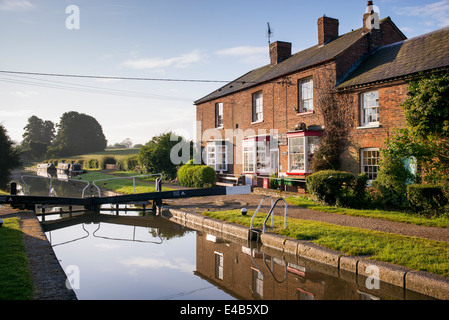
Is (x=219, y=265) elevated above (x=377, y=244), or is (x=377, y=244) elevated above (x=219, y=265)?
(x=377, y=244)

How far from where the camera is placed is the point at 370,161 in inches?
568

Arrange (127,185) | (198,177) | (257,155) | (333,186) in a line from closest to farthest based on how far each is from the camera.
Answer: (333,186), (257,155), (198,177), (127,185)

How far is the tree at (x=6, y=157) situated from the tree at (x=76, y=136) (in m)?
53.0

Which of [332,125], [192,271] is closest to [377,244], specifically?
[192,271]

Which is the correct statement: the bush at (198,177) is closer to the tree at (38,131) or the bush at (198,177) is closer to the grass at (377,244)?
the grass at (377,244)

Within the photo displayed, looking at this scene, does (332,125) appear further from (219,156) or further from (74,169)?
(74,169)

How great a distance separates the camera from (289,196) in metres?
15.0

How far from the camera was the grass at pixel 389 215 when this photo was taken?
9156 millimetres

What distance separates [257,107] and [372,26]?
24.9 feet

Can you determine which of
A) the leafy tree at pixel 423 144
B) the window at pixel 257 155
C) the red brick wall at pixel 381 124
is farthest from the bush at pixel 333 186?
the window at pixel 257 155
